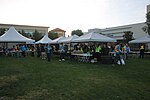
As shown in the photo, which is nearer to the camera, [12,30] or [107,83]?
[107,83]

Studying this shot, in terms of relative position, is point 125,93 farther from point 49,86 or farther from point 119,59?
point 119,59

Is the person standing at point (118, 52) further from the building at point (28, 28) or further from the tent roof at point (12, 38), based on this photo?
the building at point (28, 28)

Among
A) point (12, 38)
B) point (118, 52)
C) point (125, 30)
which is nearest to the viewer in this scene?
point (118, 52)

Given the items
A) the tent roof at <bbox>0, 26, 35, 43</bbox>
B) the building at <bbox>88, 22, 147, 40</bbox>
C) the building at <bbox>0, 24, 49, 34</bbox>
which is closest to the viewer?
the tent roof at <bbox>0, 26, 35, 43</bbox>

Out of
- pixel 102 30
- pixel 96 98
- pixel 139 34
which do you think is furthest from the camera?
pixel 102 30

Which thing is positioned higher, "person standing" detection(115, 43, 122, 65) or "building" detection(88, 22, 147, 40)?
"building" detection(88, 22, 147, 40)

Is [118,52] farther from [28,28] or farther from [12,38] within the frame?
[28,28]

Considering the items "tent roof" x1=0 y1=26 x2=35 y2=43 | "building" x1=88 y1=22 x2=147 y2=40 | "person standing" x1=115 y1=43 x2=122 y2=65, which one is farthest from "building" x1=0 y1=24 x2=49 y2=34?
"person standing" x1=115 y1=43 x2=122 y2=65

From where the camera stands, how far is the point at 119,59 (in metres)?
12.5

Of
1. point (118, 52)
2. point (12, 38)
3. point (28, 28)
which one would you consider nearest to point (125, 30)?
point (28, 28)

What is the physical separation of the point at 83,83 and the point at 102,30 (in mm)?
72372

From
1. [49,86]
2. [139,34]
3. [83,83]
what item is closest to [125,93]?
[83,83]

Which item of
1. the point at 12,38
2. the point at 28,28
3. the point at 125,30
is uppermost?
the point at 28,28

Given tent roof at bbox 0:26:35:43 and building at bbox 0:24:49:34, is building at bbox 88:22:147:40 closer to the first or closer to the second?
building at bbox 0:24:49:34
